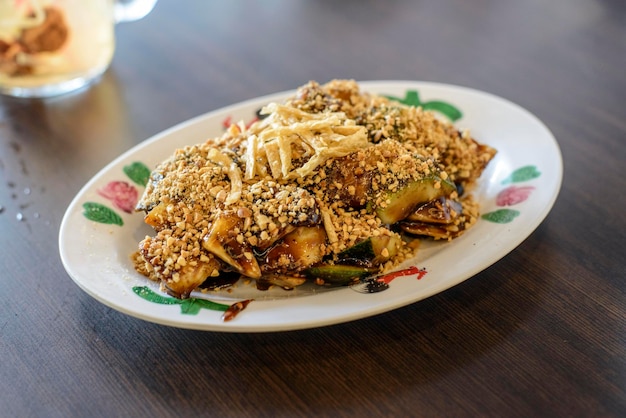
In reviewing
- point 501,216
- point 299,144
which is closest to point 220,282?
point 299,144

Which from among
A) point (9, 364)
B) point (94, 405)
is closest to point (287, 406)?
point (94, 405)

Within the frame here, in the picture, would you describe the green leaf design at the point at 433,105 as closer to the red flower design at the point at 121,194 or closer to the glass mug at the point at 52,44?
the red flower design at the point at 121,194

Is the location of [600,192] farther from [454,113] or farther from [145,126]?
[145,126]

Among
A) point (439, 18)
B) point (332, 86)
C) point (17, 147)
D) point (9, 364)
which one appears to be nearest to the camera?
point (9, 364)

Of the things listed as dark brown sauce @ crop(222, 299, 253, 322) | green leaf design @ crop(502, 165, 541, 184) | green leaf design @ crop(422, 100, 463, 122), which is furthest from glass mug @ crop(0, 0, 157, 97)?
green leaf design @ crop(502, 165, 541, 184)

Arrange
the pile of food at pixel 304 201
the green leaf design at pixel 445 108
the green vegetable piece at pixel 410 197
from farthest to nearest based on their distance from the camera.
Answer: the green leaf design at pixel 445 108 → the green vegetable piece at pixel 410 197 → the pile of food at pixel 304 201

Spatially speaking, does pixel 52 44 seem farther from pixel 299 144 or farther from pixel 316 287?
pixel 316 287

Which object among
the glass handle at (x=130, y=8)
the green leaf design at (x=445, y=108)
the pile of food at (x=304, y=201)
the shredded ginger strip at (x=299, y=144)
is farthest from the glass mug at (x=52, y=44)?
the green leaf design at (x=445, y=108)
